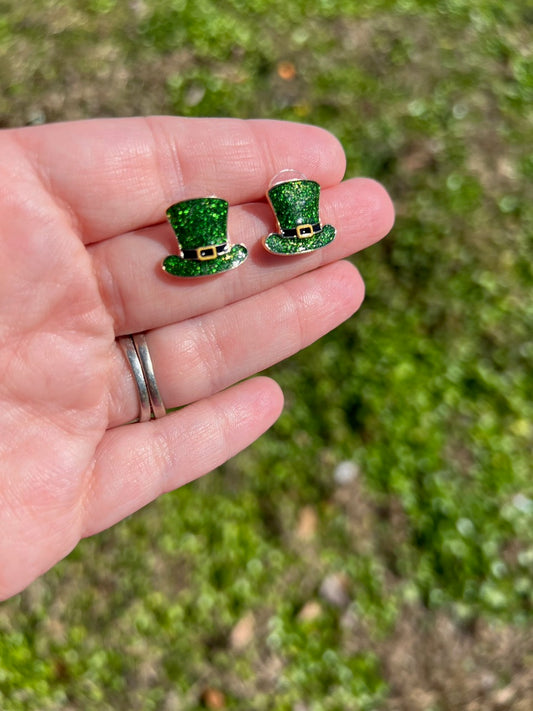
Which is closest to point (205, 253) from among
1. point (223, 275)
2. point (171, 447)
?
point (223, 275)

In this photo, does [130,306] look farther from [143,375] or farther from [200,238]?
[200,238]

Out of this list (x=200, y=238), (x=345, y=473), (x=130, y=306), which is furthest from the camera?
(x=345, y=473)

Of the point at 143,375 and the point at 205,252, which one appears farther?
the point at 143,375

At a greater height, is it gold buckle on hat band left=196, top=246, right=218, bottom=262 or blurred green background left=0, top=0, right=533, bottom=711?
gold buckle on hat band left=196, top=246, right=218, bottom=262

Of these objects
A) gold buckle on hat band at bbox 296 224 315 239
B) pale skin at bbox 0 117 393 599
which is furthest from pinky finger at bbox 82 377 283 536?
gold buckle on hat band at bbox 296 224 315 239

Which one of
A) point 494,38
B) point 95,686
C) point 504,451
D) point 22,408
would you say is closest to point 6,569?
point 22,408

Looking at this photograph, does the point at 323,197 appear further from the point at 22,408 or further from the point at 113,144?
the point at 22,408

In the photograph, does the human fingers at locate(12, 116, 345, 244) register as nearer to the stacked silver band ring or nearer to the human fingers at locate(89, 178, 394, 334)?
the human fingers at locate(89, 178, 394, 334)
